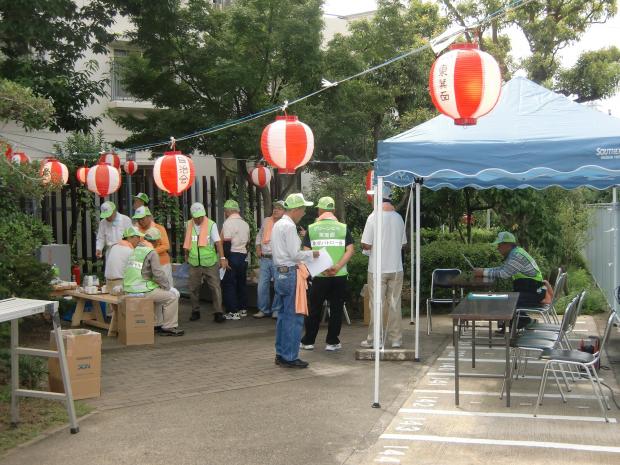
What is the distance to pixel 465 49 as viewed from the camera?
21.4 feet

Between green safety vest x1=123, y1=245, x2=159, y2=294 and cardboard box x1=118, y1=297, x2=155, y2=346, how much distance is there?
197mm

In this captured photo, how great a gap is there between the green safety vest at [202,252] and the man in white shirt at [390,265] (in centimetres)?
307

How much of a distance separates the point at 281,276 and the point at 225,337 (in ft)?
8.69

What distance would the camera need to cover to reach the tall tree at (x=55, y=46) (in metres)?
10.4

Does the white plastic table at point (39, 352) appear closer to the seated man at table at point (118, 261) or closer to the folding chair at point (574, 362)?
the folding chair at point (574, 362)

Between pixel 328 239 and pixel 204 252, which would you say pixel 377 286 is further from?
pixel 204 252

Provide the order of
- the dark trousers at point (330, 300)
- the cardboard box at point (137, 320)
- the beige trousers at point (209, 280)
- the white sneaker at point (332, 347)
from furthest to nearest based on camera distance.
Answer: the beige trousers at point (209, 280)
the cardboard box at point (137, 320)
the white sneaker at point (332, 347)
the dark trousers at point (330, 300)

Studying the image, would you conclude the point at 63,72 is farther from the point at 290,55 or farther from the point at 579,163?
the point at 579,163

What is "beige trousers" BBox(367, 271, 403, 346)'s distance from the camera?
365 inches

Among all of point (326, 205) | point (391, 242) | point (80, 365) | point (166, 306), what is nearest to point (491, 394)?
point (391, 242)

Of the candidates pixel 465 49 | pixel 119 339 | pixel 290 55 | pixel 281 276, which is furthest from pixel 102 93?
pixel 465 49

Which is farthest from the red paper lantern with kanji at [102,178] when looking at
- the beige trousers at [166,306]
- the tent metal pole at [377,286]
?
the tent metal pole at [377,286]

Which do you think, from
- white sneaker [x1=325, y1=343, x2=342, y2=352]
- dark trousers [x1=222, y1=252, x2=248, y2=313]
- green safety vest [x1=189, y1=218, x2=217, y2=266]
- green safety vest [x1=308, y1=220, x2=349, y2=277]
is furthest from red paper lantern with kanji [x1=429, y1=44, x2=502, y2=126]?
dark trousers [x1=222, y1=252, x2=248, y2=313]

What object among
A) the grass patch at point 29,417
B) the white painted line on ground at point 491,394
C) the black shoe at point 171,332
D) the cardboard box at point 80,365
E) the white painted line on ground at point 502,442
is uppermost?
the cardboard box at point 80,365
